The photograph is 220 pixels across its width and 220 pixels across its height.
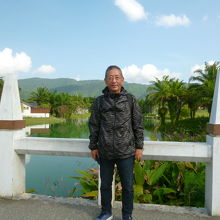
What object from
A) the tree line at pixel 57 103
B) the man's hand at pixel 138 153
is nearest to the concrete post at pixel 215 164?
the man's hand at pixel 138 153

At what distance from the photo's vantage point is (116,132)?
2.73 metres

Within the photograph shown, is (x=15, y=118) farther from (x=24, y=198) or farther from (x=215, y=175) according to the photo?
(x=215, y=175)

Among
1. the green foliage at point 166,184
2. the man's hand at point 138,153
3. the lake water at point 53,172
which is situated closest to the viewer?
the man's hand at point 138,153

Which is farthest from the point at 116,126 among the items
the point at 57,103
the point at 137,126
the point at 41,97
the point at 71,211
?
the point at 41,97

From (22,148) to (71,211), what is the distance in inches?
43.8

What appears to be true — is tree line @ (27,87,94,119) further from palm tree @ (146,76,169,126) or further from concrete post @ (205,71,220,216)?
concrete post @ (205,71,220,216)

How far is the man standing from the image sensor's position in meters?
2.74

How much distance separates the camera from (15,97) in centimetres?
360

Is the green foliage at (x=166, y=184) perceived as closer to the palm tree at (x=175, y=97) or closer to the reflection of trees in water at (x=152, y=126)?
the reflection of trees in water at (x=152, y=126)

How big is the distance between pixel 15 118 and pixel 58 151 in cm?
79

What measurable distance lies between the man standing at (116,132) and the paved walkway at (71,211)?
0.33 metres

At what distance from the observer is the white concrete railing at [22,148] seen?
317 centimetres

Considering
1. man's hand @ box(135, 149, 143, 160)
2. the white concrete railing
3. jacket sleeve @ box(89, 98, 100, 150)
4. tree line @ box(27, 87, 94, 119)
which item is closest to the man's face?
jacket sleeve @ box(89, 98, 100, 150)

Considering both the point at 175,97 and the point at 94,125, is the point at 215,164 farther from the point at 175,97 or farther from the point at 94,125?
the point at 175,97
